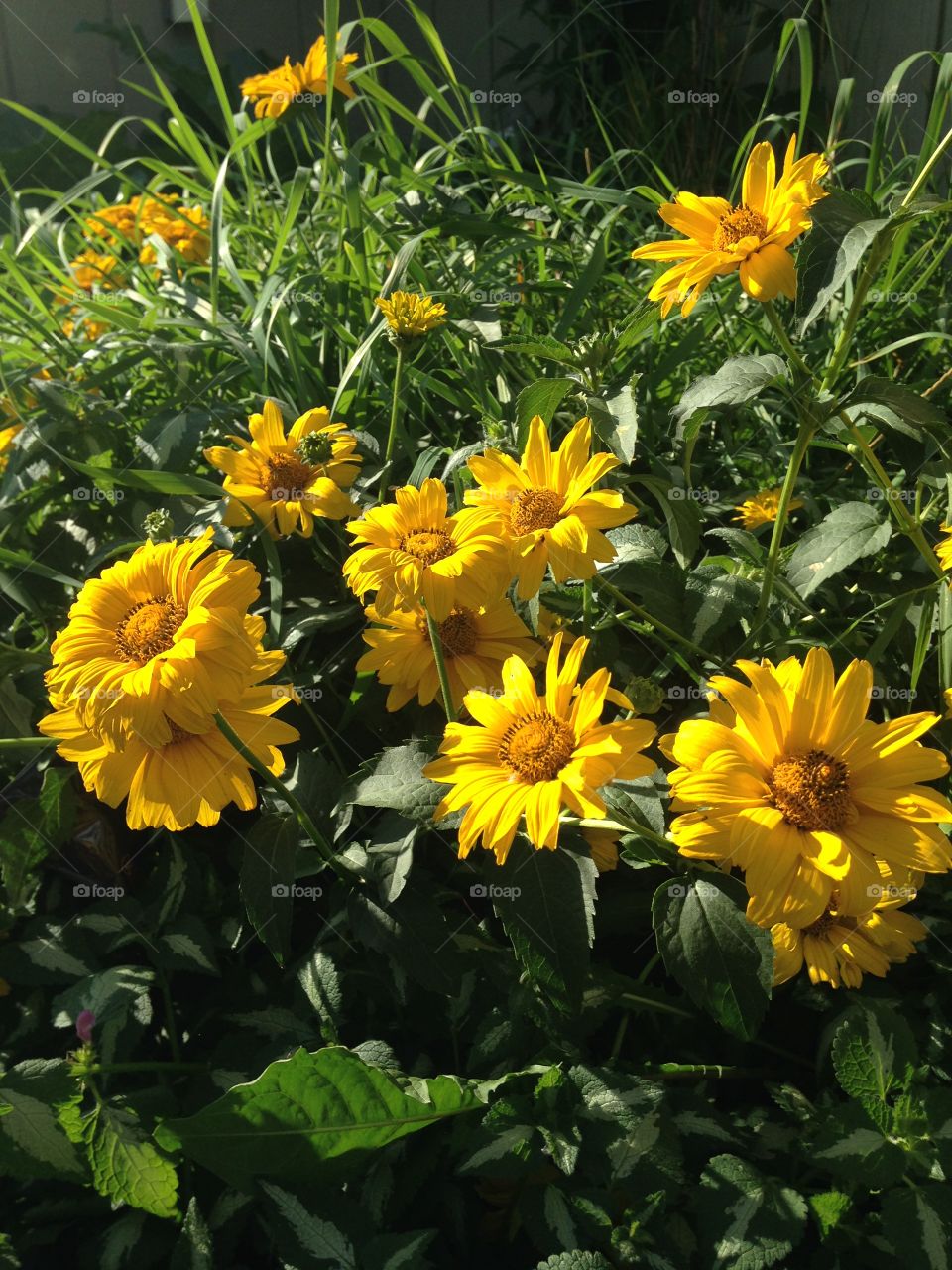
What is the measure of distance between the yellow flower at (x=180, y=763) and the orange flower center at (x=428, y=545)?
0.14 metres

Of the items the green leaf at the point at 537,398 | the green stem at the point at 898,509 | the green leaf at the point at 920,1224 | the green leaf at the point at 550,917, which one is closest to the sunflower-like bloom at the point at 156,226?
the green leaf at the point at 537,398

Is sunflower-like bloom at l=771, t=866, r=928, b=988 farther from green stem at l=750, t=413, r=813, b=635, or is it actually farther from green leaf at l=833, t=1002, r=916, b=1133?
green stem at l=750, t=413, r=813, b=635

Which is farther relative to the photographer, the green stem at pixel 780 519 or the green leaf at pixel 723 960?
the green stem at pixel 780 519

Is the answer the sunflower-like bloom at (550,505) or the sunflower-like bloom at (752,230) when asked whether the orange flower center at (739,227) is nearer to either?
the sunflower-like bloom at (752,230)

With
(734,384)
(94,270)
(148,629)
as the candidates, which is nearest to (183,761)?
(148,629)

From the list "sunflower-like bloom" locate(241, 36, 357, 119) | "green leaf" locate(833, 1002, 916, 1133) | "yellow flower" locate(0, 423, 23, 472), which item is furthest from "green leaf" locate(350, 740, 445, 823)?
"sunflower-like bloom" locate(241, 36, 357, 119)

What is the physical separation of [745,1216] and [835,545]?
1.73 ft

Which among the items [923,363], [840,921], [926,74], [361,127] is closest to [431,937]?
[840,921]

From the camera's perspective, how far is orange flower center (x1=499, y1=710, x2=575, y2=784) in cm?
76

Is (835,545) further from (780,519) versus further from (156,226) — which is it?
(156,226)

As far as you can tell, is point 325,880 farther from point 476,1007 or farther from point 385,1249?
point 385,1249

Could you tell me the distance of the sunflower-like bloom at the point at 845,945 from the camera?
0.88 meters

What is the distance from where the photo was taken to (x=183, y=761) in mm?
841

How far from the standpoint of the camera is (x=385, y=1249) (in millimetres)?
792
